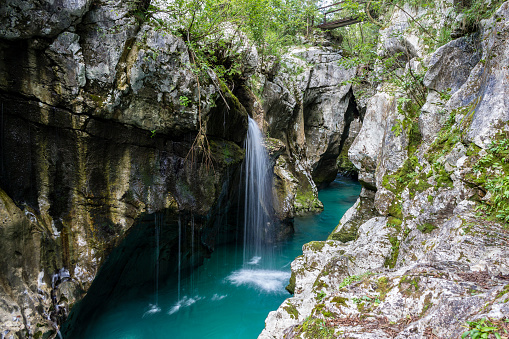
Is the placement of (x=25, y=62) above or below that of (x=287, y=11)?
below

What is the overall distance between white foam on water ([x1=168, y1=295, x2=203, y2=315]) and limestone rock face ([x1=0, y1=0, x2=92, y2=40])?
25.9 ft

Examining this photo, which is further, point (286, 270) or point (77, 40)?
point (286, 270)

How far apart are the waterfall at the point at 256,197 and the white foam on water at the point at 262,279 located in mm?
838

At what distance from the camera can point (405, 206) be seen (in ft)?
21.0

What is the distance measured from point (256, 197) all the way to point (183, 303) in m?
5.27

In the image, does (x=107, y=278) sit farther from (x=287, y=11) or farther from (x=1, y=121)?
(x=287, y=11)

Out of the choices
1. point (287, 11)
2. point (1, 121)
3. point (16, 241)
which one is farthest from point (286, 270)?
point (287, 11)

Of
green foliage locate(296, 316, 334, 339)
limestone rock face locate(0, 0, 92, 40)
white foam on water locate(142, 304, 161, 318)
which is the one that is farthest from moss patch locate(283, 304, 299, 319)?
limestone rock face locate(0, 0, 92, 40)

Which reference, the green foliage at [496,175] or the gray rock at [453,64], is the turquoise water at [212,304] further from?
the gray rock at [453,64]

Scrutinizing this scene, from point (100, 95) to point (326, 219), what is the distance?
14.4 m

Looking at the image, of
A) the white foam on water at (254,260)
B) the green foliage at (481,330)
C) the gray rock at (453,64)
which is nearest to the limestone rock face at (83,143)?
the white foam on water at (254,260)

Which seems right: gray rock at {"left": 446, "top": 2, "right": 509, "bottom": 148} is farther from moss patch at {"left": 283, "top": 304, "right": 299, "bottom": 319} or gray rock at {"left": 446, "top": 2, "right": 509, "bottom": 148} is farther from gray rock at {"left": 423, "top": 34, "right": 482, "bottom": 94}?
moss patch at {"left": 283, "top": 304, "right": 299, "bottom": 319}

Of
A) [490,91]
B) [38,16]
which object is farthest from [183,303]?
[490,91]

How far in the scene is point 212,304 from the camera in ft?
29.7
